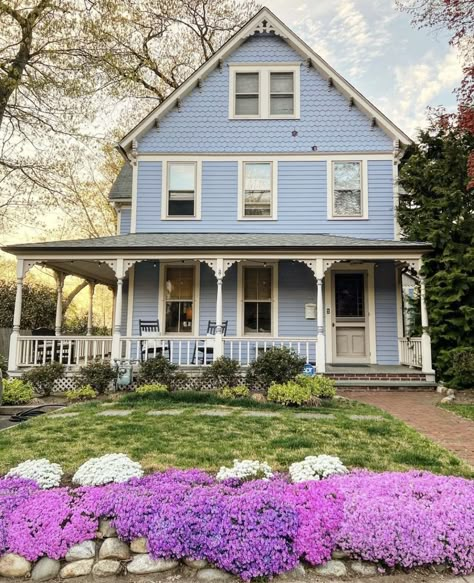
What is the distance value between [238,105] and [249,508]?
1153cm

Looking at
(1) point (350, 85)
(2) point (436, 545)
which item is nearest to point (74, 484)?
(2) point (436, 545)

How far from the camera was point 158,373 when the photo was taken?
9.10 meters

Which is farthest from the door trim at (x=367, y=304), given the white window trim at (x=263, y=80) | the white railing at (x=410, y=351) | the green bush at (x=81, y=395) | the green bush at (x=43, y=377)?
the green bush at (x=43, y=377)

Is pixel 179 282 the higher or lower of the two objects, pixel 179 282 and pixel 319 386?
the higher

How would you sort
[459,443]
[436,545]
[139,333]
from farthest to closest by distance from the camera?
[139,333] < [459,443] < [436,545]

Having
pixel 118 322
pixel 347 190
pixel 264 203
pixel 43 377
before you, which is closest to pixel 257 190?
pixel 264 203

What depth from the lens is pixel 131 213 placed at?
1248cm

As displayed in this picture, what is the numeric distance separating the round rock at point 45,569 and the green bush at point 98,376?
643 cm

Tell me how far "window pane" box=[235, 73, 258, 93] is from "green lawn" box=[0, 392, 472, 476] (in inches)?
360

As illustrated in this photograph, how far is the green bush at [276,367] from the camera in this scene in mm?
8633

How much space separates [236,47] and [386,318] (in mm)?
8482

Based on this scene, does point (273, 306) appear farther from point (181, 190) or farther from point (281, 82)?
point (281, 82)

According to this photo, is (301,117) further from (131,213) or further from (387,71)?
(131,213)

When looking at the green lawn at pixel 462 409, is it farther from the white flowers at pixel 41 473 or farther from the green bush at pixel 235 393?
the white flowers at pixel 41 473
